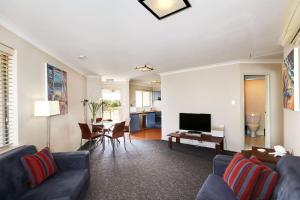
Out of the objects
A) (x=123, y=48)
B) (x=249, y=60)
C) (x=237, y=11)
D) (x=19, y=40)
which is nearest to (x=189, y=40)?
(x=237, y=11)

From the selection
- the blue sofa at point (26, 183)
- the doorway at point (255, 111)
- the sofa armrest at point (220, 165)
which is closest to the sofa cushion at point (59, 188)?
the blue sofa at point (26, 183)

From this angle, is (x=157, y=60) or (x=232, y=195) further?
(x=157, y=60)

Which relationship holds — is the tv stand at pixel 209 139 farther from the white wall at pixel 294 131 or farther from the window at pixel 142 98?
the window at pixel 142 98

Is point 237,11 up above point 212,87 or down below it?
above

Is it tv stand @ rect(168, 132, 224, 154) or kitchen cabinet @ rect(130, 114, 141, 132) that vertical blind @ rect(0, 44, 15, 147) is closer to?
tv stand @ rect(168, 132, 224, 154)

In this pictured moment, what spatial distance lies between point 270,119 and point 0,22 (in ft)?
17.9

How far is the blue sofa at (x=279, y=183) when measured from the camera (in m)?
1.17

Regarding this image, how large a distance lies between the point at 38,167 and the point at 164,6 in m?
2.34

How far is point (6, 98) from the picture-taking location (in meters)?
2.11

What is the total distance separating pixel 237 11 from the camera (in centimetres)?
182

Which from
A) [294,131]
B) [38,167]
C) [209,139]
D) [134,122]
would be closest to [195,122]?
[209,139]

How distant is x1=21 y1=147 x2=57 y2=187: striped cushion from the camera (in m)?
1.80

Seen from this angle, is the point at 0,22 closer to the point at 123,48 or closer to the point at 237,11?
the point at 123,48

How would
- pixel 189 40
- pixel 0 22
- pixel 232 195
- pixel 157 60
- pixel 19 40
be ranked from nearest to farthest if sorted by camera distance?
1. pixel 232 195
2. pixel 0 22
3. pixel 19 40
4. pixel 189 40
5. pixel 157 60
